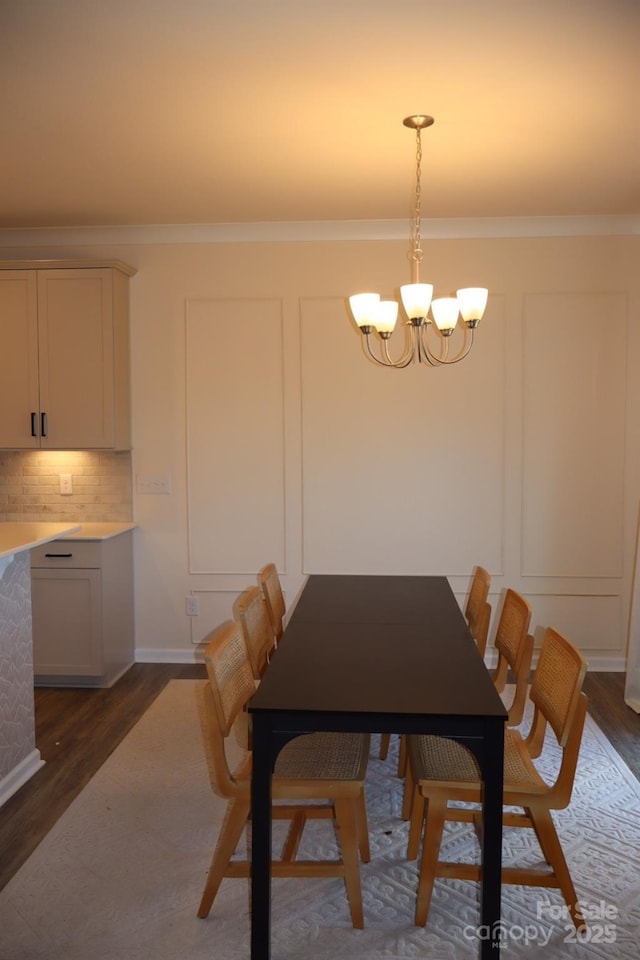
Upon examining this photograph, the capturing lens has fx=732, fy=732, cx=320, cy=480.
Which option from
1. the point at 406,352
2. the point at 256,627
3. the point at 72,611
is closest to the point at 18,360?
the point at 72,611

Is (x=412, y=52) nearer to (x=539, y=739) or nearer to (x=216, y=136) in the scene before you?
(x=216, y=136)

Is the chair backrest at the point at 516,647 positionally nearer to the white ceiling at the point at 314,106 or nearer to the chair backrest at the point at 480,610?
the chair backrest at the point at 480,610

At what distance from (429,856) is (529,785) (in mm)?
362

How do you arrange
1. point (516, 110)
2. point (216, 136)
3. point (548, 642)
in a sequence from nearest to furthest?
point (548, 642) < point (516, 110) < point (216, 136)

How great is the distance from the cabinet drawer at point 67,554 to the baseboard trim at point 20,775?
1171 millimetres

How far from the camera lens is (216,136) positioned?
3.09 meters

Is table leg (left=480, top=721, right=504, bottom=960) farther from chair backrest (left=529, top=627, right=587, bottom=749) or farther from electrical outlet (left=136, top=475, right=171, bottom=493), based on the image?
electrical outlet (left=136, top=475, right=171, bottom=493)

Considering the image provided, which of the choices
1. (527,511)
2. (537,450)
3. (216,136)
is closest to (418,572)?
(527,511)

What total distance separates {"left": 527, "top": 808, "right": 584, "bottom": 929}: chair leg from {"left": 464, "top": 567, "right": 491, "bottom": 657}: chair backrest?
786 millimetres

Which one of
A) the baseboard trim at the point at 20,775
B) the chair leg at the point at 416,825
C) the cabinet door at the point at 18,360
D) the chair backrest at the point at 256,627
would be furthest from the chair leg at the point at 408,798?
the cabinet door at the point at 18,360

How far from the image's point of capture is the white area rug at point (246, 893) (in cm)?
209

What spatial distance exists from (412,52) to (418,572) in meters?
2.97

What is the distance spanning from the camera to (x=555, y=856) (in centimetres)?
218

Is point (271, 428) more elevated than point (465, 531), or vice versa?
point (271, 428)
